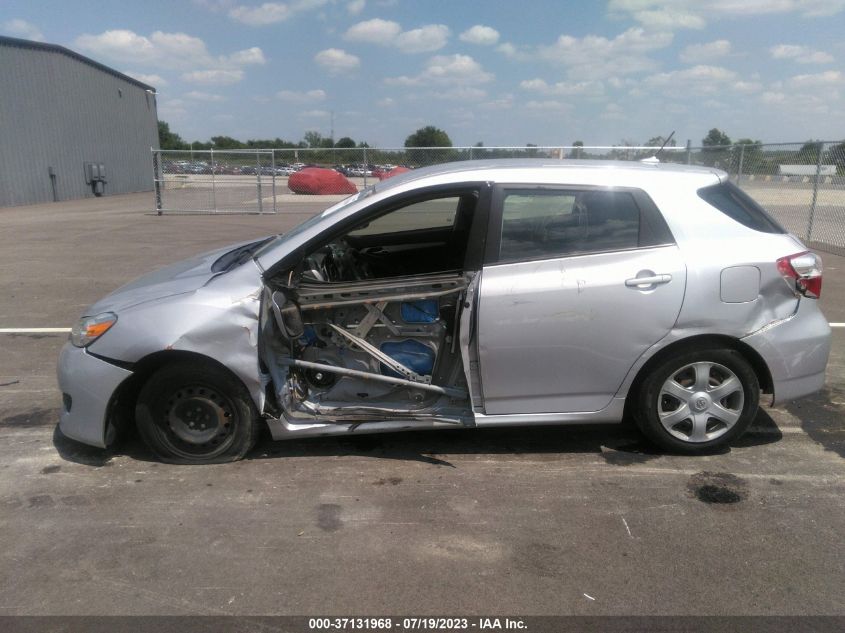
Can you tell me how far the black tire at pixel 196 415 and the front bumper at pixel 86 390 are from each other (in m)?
0.18

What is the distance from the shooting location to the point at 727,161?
49.2 feet

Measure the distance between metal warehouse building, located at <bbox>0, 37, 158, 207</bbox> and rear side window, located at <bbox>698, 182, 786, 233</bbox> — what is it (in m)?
27.6

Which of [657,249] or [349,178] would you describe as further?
[349,178]

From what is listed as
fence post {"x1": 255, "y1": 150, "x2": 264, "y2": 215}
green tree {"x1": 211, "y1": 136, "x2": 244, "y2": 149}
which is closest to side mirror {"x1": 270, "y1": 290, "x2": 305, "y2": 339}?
fence post {"x1": 255, "y1": 150, "x2": 264, "y2": 215}

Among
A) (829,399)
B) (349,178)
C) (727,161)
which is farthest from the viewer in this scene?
(349,178)

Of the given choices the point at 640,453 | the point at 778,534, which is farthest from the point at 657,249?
the point at 778,534

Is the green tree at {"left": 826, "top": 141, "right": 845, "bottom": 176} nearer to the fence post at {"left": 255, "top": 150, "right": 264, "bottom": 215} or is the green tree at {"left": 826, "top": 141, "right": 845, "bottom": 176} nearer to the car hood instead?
the car hood

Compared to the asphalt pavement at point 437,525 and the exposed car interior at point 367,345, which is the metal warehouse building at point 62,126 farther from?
the exposed car interior at point 367,345

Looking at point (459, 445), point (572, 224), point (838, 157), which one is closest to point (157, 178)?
point (838, 157)

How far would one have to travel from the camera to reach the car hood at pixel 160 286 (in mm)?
3715

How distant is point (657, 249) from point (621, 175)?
49cm

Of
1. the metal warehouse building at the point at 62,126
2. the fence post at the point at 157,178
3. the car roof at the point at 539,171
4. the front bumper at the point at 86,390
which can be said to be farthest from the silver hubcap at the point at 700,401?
the metal warehouse building at the point at 62,126

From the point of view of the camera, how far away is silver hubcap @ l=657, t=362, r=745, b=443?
3.66 metres

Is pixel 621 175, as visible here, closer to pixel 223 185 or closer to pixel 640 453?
pixel 640 453
